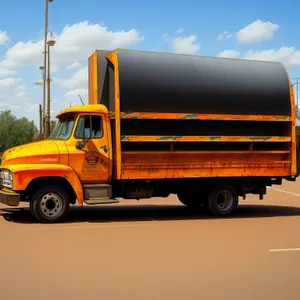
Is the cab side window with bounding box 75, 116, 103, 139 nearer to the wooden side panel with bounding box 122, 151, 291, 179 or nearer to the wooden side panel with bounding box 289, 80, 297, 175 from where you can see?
the wooden side panel with bounding box 122, 151, 291, 179

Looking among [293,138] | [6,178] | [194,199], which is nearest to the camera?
[6,178]

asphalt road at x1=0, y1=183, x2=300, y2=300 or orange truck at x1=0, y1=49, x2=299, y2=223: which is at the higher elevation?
orange truck at x1=0, y1=49, x2=299, y2=223

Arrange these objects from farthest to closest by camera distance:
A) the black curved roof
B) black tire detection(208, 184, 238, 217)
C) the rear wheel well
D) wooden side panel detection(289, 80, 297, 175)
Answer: wooden side panel detection(289, 80, 297, 175) → black tire detection(208, 184, 238, 217) → the black curved roof → the rear wheel well

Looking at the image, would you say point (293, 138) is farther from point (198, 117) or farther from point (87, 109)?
point (87, 109)

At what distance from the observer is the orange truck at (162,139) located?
35.9 feet

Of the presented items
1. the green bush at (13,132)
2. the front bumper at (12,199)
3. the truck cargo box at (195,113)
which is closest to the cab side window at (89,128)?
the truck cargo box at (195,113)

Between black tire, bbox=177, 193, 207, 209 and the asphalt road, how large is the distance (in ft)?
2.22

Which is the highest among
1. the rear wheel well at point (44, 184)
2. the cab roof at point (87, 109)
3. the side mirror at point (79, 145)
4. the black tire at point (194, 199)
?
the cab roof at point (87, 109)

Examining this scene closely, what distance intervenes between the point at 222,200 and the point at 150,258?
5.87 m

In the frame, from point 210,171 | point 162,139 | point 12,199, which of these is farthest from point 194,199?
point 12,199

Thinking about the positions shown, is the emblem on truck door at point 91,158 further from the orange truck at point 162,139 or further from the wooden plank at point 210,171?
the wooden plank at point 210,171

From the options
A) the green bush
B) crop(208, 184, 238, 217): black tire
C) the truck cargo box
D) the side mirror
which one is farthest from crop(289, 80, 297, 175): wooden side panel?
the green bush

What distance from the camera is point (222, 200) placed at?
1264 cm

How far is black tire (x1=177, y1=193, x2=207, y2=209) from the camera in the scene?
12.8 metres
